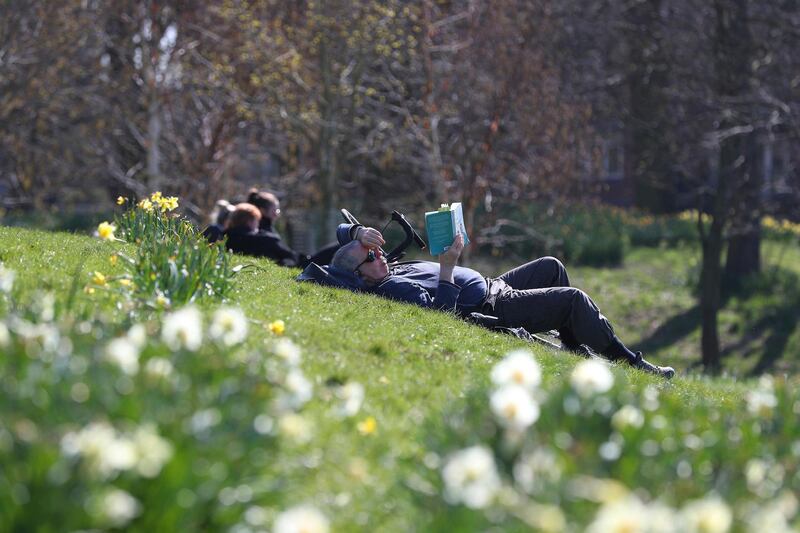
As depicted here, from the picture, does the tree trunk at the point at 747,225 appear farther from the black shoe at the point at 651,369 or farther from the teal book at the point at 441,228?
the teal book at the point at 441,228

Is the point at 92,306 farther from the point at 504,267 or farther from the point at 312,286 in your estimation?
the point at 504,267

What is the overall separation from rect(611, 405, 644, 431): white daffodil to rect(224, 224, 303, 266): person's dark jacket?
21.7ft

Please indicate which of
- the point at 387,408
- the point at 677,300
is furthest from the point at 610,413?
the point at 677,300

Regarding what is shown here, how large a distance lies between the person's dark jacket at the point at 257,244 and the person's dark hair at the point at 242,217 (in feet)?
0.17

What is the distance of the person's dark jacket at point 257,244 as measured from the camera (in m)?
10.3

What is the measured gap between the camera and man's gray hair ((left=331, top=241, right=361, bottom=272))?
8109 mm

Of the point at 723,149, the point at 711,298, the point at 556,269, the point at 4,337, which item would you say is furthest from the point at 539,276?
the point at 723,149

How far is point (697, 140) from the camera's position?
61.6 ft

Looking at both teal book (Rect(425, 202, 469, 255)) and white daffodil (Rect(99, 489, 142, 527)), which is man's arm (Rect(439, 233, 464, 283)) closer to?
teal book (Rect(425, 202, 469, 255))

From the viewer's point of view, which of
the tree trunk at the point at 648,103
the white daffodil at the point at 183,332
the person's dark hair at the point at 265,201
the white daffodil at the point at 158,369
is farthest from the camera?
the tree trunk at the point at 648,103

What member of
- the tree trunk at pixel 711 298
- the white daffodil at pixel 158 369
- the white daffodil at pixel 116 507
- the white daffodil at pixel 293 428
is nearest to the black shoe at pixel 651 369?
the white daffodil at pixel 293 428

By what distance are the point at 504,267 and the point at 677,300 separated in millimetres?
3088

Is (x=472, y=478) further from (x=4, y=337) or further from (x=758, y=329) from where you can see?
(x=758, y=329)

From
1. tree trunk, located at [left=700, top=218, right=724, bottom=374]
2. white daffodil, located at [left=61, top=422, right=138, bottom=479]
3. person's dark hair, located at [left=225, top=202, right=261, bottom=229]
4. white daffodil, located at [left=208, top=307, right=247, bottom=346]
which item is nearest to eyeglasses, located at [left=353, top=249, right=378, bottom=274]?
person's dark hair, located at [left=225, top=202, right=261, bottom=229]
